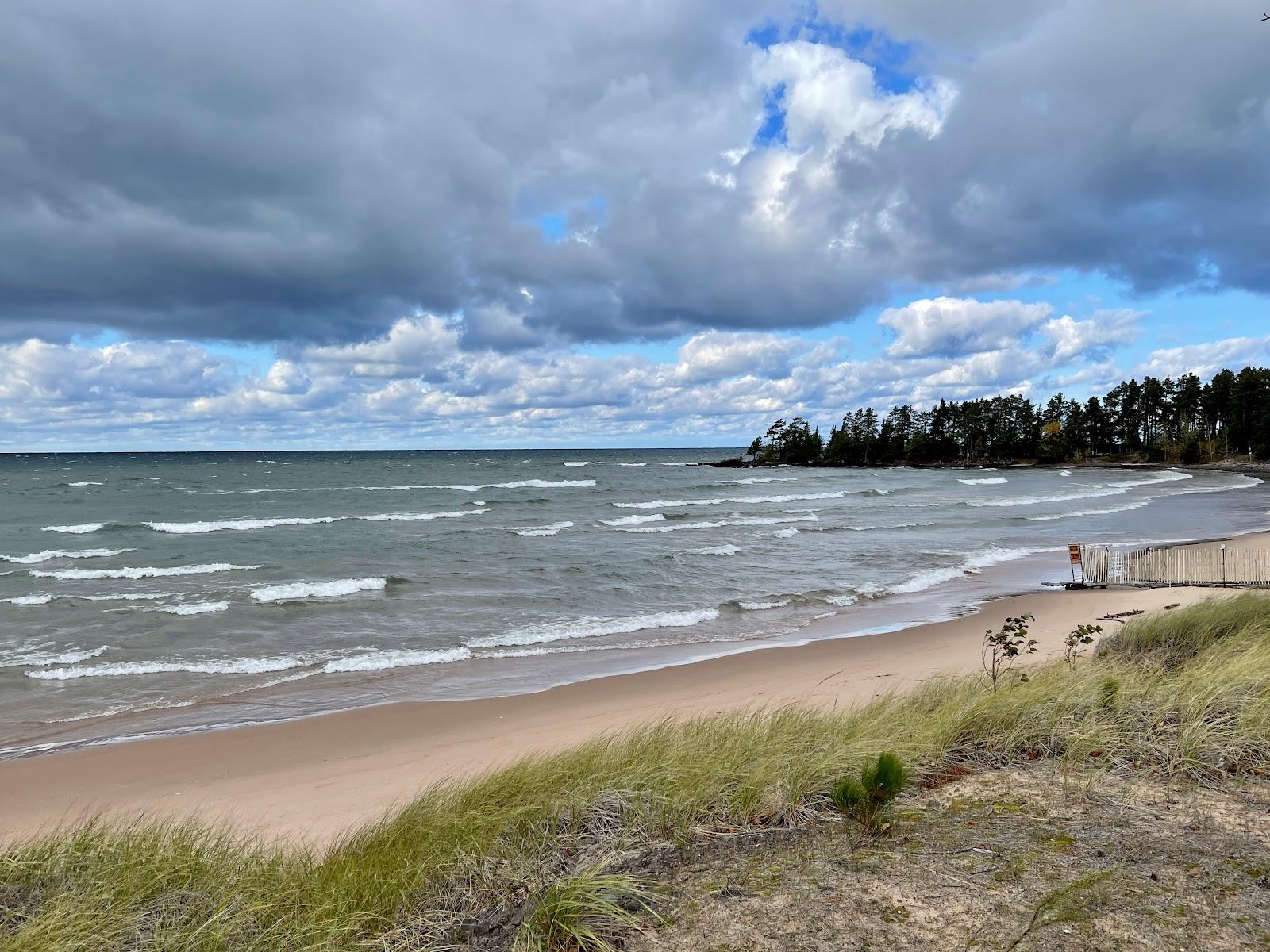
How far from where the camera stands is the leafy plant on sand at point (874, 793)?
12.7 feet

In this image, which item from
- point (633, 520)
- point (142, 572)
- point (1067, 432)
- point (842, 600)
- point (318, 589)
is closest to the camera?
point (842, 600)

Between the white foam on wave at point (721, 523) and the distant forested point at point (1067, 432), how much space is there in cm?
8877

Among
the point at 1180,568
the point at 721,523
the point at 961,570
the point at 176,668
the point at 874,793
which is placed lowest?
the point at 961,570

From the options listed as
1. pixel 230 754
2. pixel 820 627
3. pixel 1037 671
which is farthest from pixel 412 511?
pixel 1037 671

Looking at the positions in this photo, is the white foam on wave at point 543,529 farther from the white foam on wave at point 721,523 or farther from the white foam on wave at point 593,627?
the white foam on wave at point 593,627

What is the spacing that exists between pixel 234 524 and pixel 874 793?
3956 cm

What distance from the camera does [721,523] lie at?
3691 cm

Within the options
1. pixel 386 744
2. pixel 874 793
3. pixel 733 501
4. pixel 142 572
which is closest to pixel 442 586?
pixel 142 572

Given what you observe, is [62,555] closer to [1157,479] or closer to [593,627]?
[593,627]

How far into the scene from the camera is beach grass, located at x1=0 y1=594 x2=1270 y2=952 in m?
3.14

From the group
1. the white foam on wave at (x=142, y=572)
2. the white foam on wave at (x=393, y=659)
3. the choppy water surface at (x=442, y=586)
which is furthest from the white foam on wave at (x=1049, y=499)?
the white foam on wave at (x=142, y=572)

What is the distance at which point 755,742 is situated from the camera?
5.43 m

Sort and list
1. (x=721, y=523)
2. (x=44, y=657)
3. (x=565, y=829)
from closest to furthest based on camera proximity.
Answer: (x=565, y=829)
(x=44, y=657)
(x=721, y=523)

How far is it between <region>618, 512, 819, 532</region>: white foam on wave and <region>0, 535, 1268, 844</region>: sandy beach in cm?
2066
